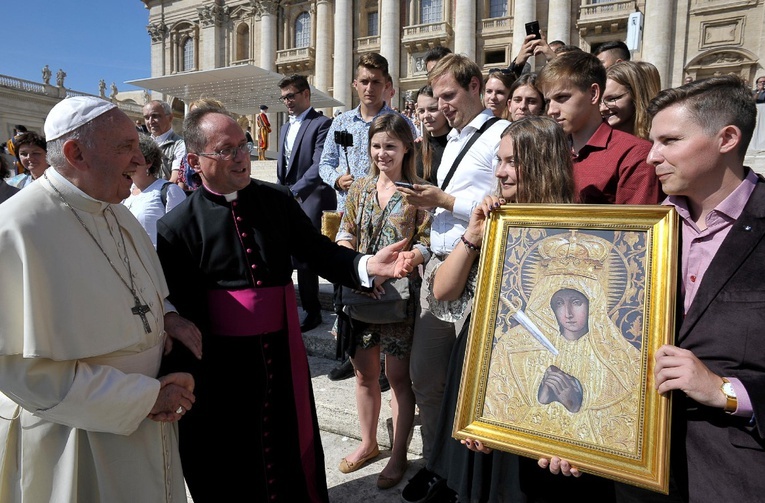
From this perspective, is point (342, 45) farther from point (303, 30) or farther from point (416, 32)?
point (303, 30)

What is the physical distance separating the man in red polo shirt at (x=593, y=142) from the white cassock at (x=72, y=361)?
6.31ft

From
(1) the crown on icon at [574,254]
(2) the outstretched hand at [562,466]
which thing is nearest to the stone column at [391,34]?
(1) the crown on icon at [574,254]

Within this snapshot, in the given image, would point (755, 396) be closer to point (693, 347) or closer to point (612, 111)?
point (693, 347)

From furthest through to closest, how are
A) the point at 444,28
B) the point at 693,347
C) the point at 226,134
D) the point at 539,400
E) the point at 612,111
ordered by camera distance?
the point at 444,28 → the point at 612,111 → the point at 226,134 → the point at 539,400 → the point at 693,347

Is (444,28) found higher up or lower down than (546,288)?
higher up

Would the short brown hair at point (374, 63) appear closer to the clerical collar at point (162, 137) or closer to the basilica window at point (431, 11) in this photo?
the clerical collar at point (162, 137)

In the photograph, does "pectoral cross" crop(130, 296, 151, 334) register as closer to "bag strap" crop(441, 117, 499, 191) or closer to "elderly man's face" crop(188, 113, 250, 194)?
"elderly man's face" crop(188, 113, 250, 194)

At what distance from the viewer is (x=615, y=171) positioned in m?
2.11

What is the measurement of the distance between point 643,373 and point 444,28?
31.3 metres

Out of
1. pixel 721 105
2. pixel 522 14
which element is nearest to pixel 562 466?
pixel 721 105

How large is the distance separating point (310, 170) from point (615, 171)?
11.2ft

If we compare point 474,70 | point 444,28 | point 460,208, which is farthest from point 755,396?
point 444,28

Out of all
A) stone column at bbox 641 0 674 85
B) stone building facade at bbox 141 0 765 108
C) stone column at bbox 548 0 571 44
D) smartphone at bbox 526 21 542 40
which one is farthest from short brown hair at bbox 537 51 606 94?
stone column at bbox 548 0 571 44

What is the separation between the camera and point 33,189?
172 centimetres
